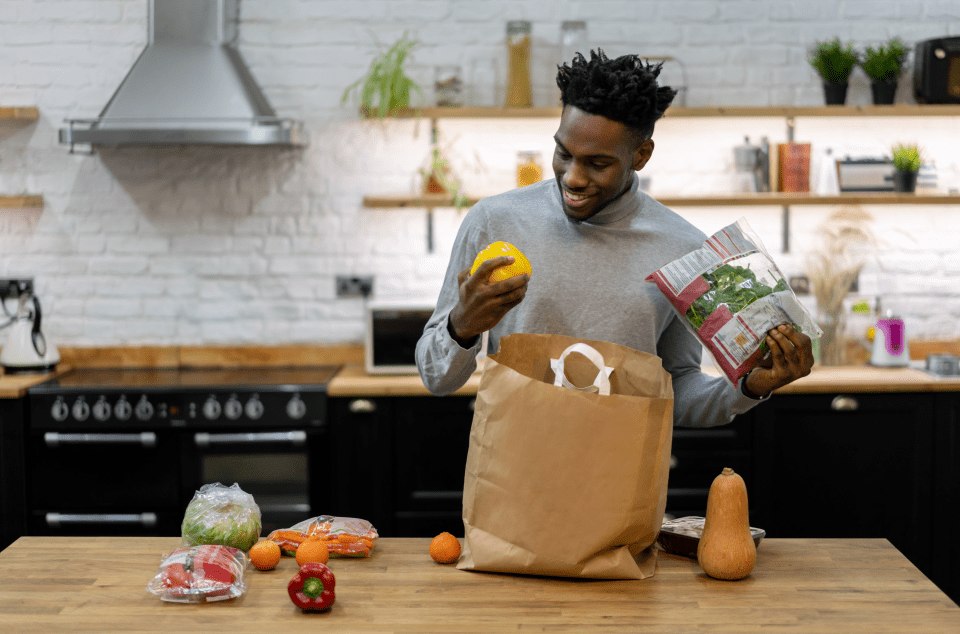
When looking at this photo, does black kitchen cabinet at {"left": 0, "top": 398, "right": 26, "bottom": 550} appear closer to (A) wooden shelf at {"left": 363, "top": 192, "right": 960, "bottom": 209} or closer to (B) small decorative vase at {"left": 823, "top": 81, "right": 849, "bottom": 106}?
(A) wooden shelf at {"left": 363, "top": 192, "right": 960, "bottom": 209}

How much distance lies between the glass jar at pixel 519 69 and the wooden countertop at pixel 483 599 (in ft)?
7.67

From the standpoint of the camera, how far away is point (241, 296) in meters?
3.63

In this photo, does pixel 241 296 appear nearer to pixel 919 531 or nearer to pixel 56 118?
pixel 56 118

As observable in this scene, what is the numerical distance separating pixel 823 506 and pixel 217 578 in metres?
2.43

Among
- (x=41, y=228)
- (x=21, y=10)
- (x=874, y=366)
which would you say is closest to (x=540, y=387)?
(x=874, y=366)

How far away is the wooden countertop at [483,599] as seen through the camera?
1.17 meters

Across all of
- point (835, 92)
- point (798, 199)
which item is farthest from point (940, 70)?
point (798, 199)

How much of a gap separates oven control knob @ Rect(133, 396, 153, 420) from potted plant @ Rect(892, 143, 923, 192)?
9.63ft

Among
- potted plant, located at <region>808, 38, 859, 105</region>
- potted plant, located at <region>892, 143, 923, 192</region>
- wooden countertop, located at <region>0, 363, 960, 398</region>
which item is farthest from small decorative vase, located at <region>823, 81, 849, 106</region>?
wooden countertop, located at <region>0, 363, 960, 398</region>

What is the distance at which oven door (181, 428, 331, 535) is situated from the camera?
300cm

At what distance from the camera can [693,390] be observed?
1.64 meters

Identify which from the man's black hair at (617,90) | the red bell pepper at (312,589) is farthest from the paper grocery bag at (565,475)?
the man's black hair at (617,90)

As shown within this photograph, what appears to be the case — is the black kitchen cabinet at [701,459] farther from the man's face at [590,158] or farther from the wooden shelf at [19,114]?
the wooden shelf at [19,114]

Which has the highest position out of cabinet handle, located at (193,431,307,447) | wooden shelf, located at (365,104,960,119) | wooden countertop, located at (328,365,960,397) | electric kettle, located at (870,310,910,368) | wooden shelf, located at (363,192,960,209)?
wooden shelf, located at (365,104,960,119)
